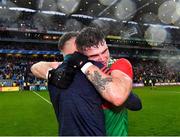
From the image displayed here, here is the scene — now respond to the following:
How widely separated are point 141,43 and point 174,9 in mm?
13129

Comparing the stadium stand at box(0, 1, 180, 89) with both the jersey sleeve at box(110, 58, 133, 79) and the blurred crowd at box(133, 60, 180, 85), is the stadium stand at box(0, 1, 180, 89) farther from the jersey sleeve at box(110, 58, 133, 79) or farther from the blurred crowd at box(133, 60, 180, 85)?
the jersey sleeve at box(110, 58, 133, 79)

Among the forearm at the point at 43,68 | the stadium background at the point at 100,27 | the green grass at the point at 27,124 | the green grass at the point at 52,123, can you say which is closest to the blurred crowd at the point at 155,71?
the stadium background at the point at 100,27

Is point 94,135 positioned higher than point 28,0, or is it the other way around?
point 28,0

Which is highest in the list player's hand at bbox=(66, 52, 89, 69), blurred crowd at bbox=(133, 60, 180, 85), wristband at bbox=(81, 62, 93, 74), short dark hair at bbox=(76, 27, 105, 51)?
short dark hair at bbox=(76, 27, 105, 51)

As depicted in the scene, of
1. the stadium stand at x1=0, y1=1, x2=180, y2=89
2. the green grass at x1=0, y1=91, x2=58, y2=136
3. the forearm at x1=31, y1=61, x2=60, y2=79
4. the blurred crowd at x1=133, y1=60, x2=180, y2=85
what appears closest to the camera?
the forearm at x1=31, y1=61, x2=60, y2=79

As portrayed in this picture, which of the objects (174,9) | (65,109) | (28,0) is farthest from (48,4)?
(65,109)

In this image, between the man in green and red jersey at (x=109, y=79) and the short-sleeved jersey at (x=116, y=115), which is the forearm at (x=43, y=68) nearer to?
the man in green and red jersey at (x=109, y=79)

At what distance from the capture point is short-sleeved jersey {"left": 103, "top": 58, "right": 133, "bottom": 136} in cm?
273

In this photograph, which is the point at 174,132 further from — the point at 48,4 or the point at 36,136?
the point at 48,4

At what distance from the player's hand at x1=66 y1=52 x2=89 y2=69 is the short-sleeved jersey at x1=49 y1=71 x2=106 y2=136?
0.21ft

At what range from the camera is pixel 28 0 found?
55.1 metres

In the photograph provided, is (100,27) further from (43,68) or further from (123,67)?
(123,67)

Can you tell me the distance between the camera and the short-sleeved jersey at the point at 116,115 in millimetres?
2729

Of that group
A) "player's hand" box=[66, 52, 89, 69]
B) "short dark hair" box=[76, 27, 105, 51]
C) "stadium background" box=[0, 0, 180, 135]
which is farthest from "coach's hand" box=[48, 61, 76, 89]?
"stadium background" box=[0, 0, 180, 135]
